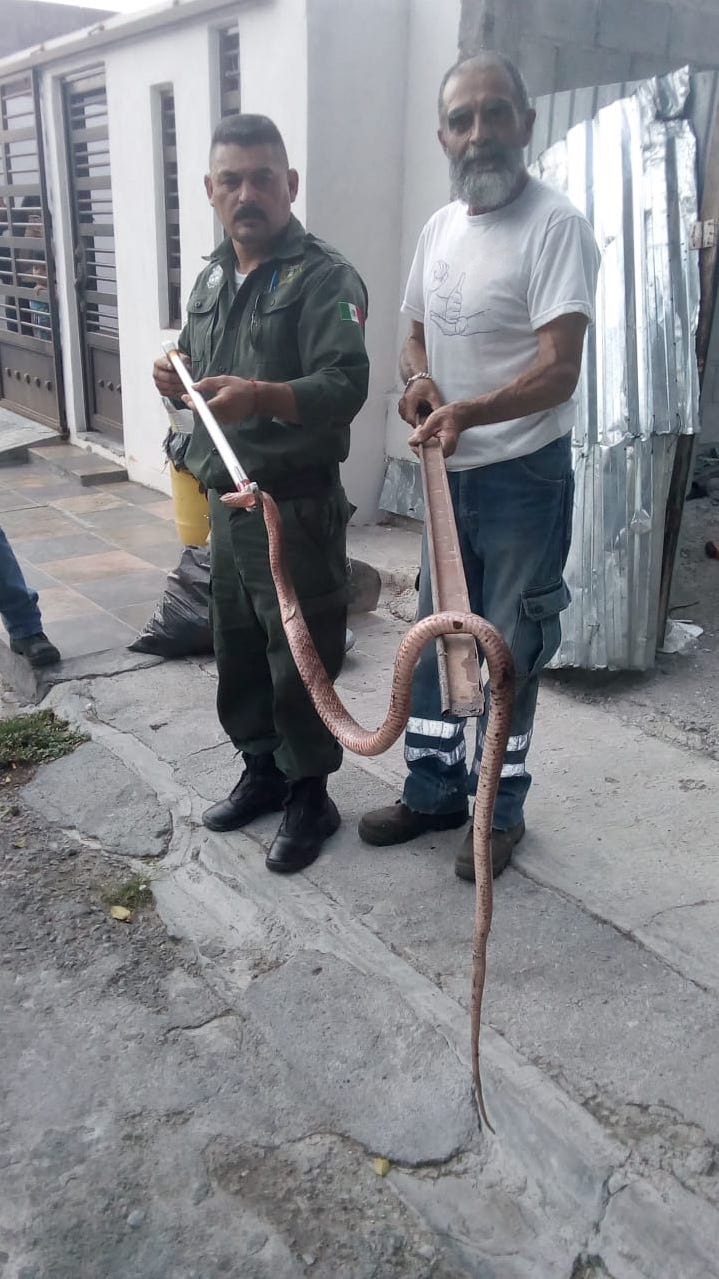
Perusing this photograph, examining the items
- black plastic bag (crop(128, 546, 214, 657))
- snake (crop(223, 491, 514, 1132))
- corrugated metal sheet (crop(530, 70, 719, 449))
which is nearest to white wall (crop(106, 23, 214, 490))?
corrugated metal sheet (crop(530, 70, 719, 449))

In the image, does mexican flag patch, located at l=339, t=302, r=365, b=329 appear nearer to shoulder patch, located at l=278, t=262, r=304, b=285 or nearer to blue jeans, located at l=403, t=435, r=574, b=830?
shoulder patch, located at l=278, t=262, r=304, b=285

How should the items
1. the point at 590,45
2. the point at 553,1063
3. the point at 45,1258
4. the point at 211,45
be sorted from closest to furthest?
1. the point at 45,1258
2. the point at 553,1063
3. the point at 590,45
4. the point at 211,45

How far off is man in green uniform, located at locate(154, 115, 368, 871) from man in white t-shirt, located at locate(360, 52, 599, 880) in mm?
222

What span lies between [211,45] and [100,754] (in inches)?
182

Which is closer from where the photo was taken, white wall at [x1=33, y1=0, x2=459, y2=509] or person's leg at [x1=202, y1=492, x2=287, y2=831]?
person's leg at [x1=202, y1=492, x2=287, y2=831]

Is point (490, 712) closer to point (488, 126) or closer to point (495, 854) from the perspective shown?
point (495, 854)

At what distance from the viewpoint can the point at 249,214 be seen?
2.38 metres

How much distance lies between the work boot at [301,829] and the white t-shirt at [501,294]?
0.99 meters

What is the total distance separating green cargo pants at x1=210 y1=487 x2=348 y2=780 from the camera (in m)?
2.58

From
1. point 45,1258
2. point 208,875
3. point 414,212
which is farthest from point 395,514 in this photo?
point 45,1258

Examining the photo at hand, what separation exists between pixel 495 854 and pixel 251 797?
30.5 inches

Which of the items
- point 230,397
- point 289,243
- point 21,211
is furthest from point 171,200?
point 230,397

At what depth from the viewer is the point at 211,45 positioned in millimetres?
5852

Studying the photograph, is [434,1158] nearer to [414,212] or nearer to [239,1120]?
[239,1120]
